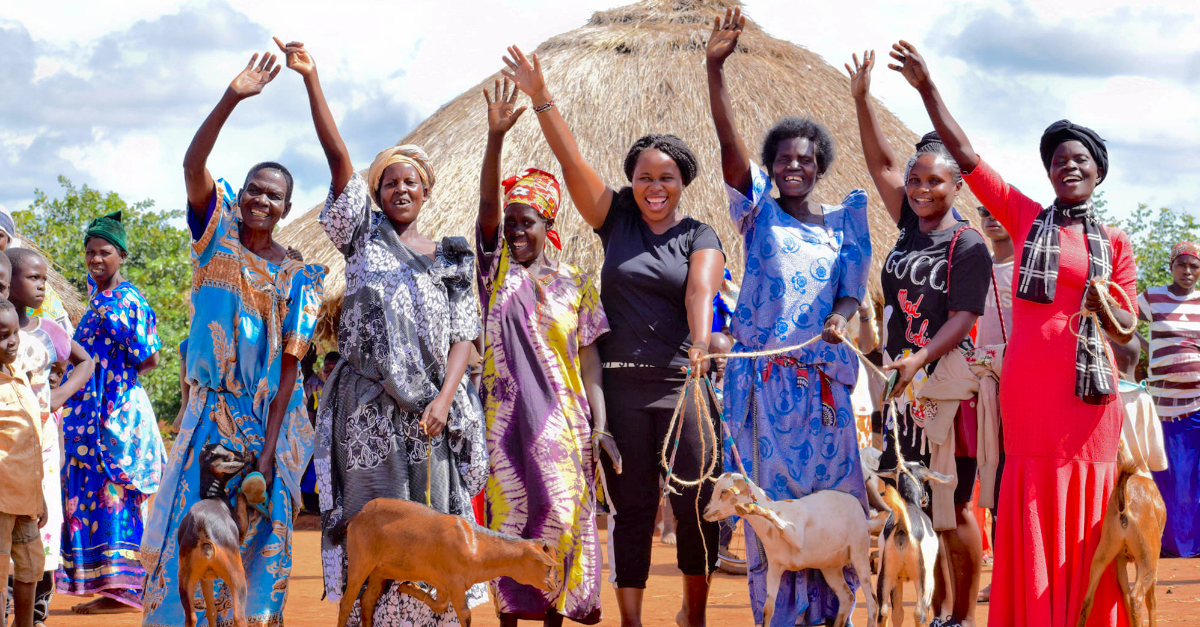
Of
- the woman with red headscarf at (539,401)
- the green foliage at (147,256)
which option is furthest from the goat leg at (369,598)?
the green foliage at (147,256)

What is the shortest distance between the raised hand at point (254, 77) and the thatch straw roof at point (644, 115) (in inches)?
246

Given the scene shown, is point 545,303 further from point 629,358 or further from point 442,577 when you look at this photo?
point 442,577

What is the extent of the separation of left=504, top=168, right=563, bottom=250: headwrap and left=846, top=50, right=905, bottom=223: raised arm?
132cm

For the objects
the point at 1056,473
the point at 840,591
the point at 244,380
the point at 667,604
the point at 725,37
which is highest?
the point at 725,37

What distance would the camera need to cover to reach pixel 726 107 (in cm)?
461

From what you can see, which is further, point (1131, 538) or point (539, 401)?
point (539, 401)

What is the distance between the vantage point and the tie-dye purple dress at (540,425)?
4660mm

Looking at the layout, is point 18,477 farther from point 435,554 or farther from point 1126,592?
point 1126,592

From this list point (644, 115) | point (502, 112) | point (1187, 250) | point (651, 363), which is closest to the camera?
point (502, 112)

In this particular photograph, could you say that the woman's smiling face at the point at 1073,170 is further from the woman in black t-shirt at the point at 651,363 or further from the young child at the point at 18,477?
the young child at the point at 18,477

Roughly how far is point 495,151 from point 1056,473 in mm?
2442

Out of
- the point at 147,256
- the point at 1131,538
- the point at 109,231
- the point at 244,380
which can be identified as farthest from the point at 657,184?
the point at 147,256

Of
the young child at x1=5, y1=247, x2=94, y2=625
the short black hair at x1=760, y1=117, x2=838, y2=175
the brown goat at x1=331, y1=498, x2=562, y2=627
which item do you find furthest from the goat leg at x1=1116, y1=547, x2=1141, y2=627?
the young child at x1=5, y1=247, x2=94, y2=625

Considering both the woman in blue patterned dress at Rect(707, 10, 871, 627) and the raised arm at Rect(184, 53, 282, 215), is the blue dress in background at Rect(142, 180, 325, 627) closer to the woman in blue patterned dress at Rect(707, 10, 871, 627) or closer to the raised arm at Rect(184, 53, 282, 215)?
the raised arm at Rect(184, 53, 282, 215)
